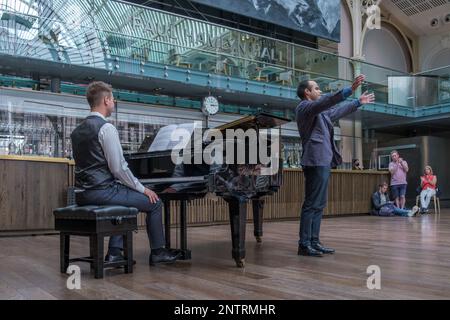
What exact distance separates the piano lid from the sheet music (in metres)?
0.32

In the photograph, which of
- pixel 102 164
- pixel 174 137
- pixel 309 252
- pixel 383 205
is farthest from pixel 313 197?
pixel 383 205

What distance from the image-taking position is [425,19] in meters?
17.7

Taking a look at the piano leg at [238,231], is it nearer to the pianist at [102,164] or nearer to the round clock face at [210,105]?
the pianist at [102,164]

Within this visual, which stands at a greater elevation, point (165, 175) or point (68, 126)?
point (68, 126)

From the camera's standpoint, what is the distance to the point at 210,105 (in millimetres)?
11398

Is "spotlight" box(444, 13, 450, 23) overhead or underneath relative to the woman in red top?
overhead

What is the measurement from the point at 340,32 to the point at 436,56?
503 centimetres

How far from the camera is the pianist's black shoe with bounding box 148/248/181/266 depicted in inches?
138

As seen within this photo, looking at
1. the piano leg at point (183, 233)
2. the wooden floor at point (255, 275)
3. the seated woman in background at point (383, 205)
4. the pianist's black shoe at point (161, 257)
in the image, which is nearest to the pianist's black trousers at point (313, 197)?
the wooden floor at point (255, 275)

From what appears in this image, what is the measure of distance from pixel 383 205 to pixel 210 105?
4.47 metres

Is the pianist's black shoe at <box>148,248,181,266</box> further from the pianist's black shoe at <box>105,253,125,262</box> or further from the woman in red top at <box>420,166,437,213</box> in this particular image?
the woman in red top at <box>420,166,437,213</box>

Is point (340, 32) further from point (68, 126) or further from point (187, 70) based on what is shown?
point (68, 126)

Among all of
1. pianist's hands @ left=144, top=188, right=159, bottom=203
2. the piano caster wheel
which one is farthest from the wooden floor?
pianist's hands @ left=144, top=188, right=159, bottom=203

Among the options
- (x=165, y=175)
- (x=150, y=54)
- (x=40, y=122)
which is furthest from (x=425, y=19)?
(x=165, y=175)
